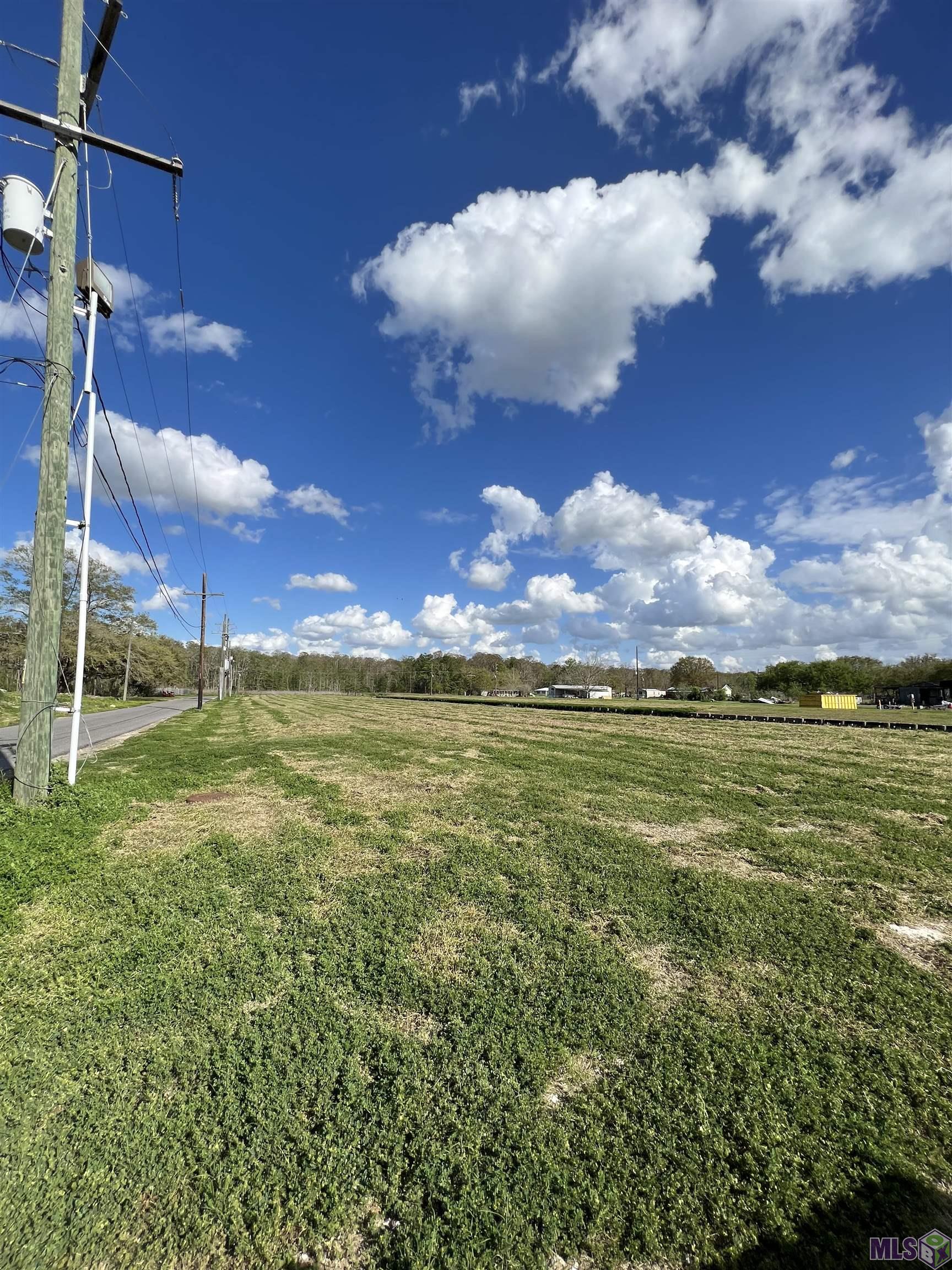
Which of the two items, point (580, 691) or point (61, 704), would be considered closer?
point (61, 704)

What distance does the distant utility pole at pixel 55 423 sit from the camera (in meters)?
6.57

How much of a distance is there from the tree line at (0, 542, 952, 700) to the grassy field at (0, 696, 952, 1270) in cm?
378

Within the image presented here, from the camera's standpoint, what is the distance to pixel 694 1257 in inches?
71.8

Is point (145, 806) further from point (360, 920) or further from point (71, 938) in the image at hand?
point (360, 920)

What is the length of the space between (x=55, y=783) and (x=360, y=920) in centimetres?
579

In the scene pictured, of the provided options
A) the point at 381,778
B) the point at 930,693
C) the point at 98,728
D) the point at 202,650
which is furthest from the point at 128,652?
the point at 930,693

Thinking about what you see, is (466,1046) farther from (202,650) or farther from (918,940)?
(202,650)

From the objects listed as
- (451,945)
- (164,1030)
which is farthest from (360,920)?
(164,1030)

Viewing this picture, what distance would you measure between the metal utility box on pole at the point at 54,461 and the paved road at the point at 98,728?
1.11m

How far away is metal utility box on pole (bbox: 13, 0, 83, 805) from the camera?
6.57 meters

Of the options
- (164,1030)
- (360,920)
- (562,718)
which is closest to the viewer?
(164,1030)

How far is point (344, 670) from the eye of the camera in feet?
401

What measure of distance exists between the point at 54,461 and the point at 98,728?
1754 centimetres

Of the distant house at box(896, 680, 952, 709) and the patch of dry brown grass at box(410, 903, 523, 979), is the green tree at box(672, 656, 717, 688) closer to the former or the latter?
the distant house at box(896, 680, 952, 709)
